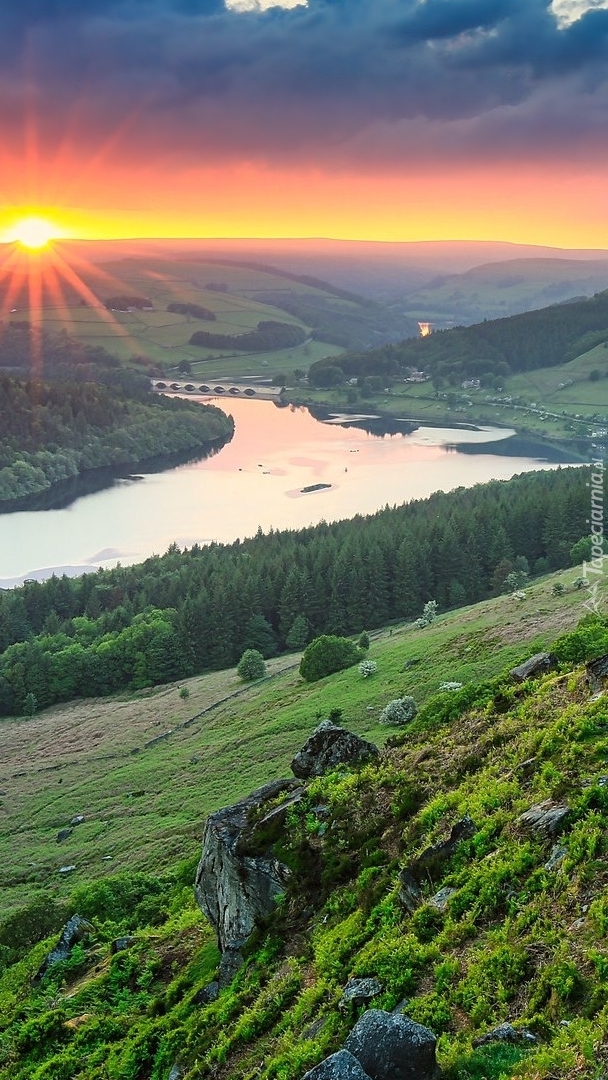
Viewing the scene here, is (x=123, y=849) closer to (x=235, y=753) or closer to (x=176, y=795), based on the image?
(x=176, y=795)

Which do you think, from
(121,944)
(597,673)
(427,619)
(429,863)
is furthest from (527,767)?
(427,619)

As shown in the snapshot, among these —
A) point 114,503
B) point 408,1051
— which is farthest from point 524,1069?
point 114,503

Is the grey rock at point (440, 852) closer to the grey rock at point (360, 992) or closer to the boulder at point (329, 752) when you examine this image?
the grey rock at point (360, 992)

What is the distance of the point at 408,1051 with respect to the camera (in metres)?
10.9

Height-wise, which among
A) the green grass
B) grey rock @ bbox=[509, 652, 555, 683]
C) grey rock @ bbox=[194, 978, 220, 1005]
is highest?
grey rock @ bbox=[509, 652, 555, 683]

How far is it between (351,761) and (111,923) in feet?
30.5

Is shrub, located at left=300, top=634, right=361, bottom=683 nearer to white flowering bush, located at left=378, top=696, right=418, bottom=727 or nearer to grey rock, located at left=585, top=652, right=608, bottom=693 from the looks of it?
white flowering bush, located at left=378, top=696, right=418, bottom=727

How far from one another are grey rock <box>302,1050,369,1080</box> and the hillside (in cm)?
119

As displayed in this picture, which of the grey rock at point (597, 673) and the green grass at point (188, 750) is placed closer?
the grey rock at point (597, 673)

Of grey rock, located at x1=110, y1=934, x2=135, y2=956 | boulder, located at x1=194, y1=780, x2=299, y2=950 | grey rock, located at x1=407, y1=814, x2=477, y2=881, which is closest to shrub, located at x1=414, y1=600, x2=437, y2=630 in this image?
grey rock, located at x1=110, y1=934, x2=135, y2=956

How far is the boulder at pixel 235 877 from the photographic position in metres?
18.6

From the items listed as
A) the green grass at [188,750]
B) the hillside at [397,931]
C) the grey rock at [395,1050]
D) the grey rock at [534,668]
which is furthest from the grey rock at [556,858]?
the green grass at [188,750]

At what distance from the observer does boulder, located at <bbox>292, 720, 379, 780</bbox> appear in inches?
917

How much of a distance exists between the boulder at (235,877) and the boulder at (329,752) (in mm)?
2680
